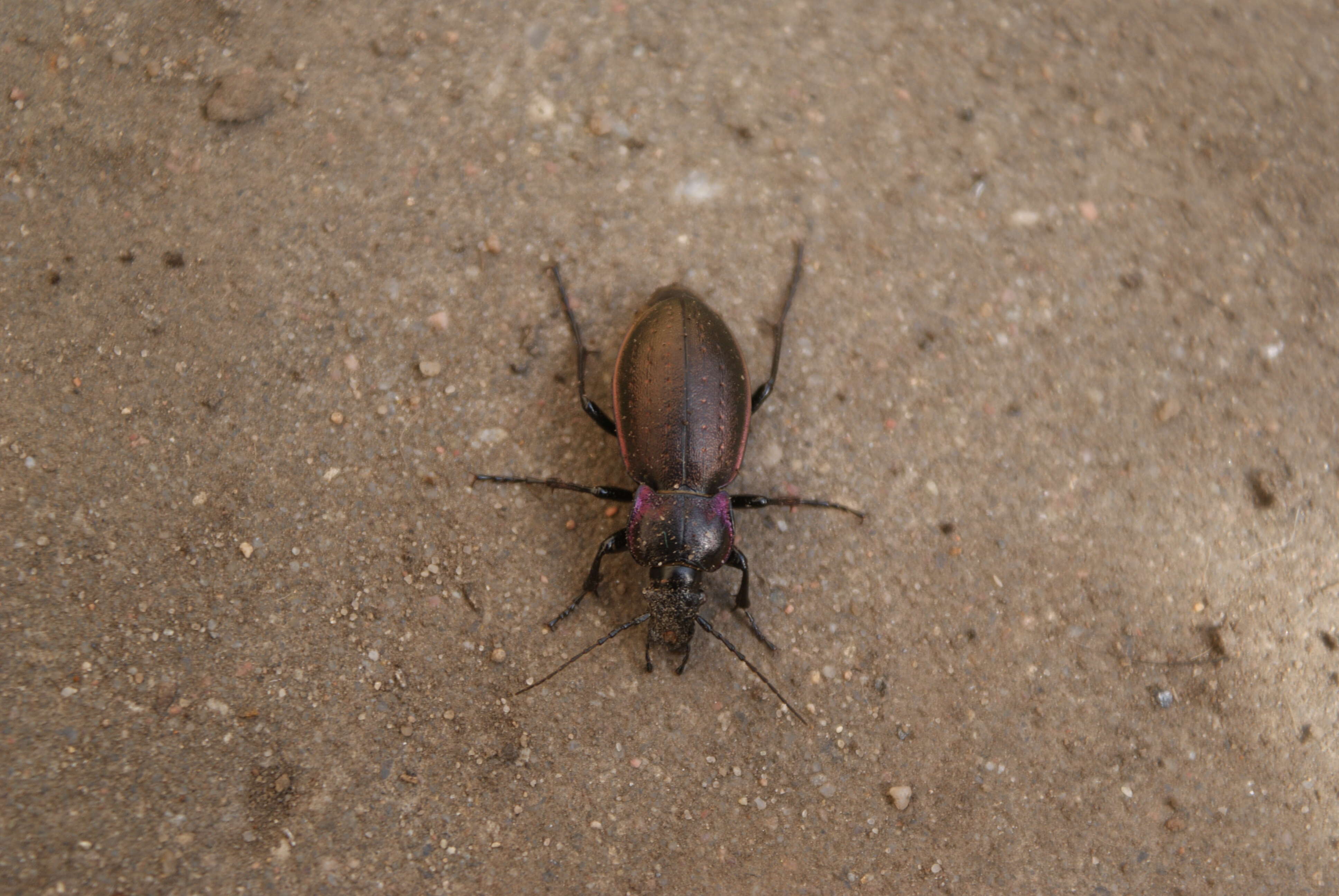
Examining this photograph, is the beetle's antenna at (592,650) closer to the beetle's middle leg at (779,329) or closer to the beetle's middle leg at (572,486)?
the beetle's middle leg at (572,486)

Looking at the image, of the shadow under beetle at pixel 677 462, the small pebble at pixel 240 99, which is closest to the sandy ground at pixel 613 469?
the small pebble at pixel 240 99

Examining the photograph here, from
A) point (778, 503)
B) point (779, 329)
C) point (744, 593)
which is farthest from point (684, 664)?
point (779, 329)

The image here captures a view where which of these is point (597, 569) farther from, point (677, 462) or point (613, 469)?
point (677, 462)

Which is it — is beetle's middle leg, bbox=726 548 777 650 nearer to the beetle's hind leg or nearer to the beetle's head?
the beetle's head

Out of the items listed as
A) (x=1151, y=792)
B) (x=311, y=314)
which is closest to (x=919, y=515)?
(x=1151, y=792)

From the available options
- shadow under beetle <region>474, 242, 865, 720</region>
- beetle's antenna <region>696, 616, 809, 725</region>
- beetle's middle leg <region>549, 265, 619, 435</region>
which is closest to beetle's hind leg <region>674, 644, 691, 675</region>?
shadow under beetle <region>474, 242, 865, 720</region>

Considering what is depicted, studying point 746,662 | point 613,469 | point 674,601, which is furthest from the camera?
point 613,469
